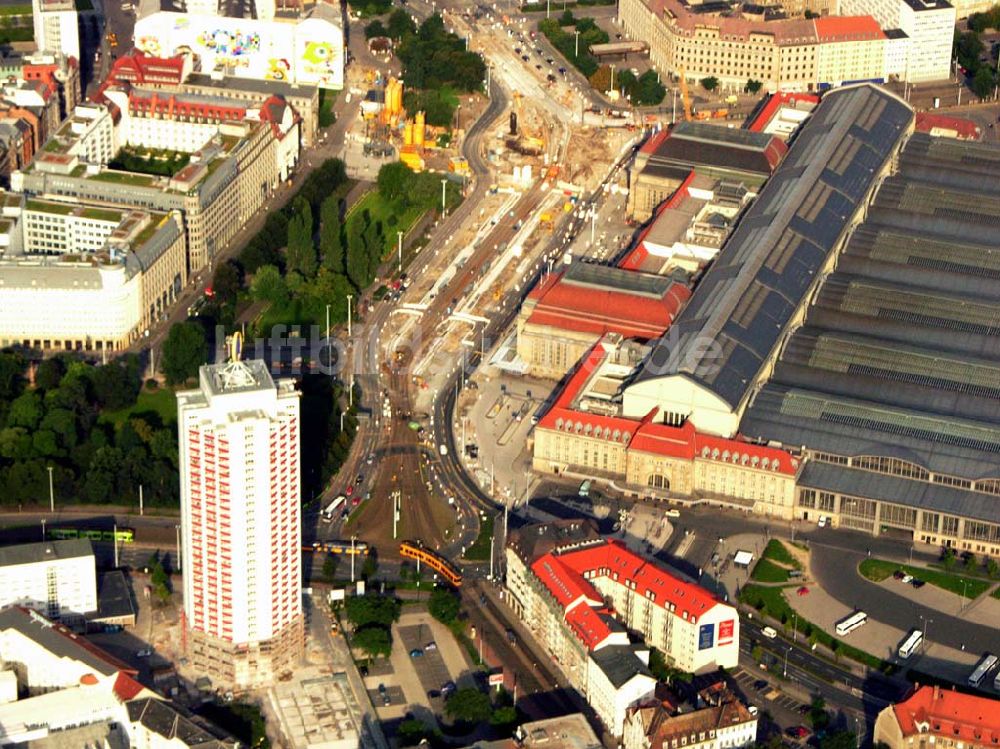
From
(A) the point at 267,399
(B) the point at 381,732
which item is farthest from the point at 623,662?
(A) the point at 267,399

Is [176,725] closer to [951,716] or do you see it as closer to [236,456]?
[236,456]

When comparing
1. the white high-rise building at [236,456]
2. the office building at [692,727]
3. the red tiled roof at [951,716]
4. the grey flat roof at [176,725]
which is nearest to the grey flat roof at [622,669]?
the office building at [692,727]

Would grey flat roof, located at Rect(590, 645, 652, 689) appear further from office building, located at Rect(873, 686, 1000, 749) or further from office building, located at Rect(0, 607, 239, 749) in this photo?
office building, located at Rect(0, 607, 239, 749)

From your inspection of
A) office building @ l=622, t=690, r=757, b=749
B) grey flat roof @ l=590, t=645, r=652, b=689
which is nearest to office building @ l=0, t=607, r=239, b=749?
grey flat roof @ l=590, t=645, r=652, b=689

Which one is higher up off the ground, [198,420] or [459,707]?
[198,420]

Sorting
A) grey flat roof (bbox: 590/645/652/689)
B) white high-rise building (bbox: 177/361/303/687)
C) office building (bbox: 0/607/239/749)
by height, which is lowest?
office building (bbox: 0/607/239/749)

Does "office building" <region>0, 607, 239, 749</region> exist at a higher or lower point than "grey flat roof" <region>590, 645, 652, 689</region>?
lower

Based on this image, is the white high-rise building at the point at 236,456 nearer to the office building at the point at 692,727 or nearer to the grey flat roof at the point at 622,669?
the grey flat roof at the point at 622,669

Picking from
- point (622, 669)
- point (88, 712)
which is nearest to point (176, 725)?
point (88, 712)

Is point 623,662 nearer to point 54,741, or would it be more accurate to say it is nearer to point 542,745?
point 542,745
